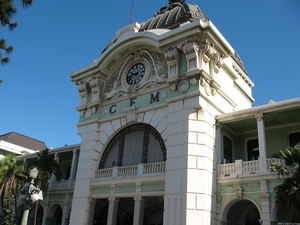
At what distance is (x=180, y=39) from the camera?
781 inches

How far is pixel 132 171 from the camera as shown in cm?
1998

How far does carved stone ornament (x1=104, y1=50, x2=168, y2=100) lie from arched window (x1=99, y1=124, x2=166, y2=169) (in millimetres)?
2750

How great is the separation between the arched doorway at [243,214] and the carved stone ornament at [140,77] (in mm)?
8780

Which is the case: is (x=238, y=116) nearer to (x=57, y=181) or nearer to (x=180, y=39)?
(x=180, y=39)

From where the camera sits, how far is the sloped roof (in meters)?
42.4

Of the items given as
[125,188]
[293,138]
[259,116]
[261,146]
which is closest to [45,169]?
[125,188]

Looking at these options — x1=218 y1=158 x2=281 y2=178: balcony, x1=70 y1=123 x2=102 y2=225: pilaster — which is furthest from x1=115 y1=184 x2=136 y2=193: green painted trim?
x1=218 y1=158 x2=281 y2=178: balcony

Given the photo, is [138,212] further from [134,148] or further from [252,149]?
[252,149]

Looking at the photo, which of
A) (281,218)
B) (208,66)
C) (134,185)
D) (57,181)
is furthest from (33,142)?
(281,218)

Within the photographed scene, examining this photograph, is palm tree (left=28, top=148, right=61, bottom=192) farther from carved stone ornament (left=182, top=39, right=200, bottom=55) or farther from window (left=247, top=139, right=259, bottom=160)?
window (left=247, top=139, right=259, bottom=160)

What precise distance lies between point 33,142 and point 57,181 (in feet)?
65.8

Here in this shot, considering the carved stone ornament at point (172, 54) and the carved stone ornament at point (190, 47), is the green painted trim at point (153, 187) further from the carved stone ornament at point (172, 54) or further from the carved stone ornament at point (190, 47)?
the carved stone ornament at point (190, 47)

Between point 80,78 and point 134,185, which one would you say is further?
point 80,78

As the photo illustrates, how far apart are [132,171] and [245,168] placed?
6793mm
